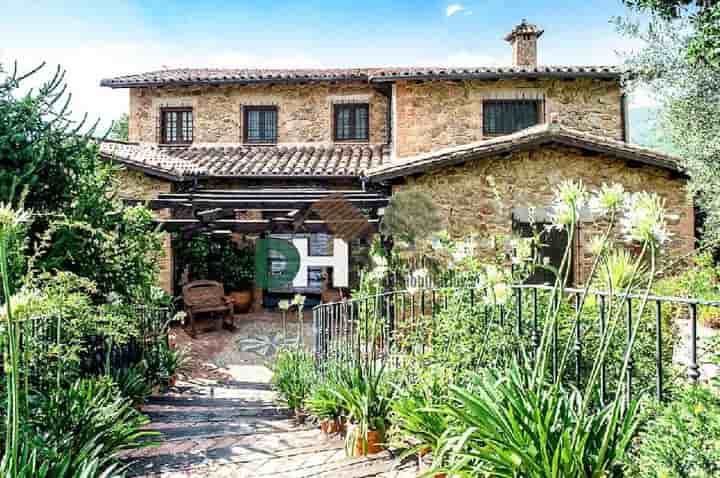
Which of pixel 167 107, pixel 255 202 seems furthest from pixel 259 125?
pixel 255 202

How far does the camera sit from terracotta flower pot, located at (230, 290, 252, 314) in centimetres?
1447

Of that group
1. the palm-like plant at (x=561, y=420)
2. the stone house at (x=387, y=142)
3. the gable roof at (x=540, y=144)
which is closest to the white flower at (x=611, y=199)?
the palm-like plant at (x=561, y=420)

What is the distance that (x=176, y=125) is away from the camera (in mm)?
15664

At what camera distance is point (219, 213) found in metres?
10.8

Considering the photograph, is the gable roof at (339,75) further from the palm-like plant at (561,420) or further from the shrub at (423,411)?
the palm-like plant at (561,420)

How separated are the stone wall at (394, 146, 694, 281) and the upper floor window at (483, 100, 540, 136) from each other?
3.53 m

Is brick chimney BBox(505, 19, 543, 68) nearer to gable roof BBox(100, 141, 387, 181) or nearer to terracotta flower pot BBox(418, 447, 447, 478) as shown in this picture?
gable roof BBox(100, 141, 387, 181)

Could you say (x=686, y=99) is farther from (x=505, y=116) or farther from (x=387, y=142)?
(x=387, y=142)

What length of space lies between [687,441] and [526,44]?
1390cm

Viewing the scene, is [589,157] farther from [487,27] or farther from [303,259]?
[487,27]

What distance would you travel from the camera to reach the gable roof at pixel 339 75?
1294 cm

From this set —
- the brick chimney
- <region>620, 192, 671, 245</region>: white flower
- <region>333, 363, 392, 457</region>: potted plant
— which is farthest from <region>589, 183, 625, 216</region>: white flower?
the brick chimney

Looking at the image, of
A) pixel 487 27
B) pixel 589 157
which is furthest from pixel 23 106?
pixel 487 27

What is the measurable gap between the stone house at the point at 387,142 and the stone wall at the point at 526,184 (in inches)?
0.7
